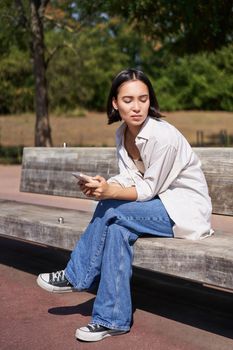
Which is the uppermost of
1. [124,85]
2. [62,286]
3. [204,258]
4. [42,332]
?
[124,85]

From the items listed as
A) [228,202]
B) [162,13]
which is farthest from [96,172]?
[162,13]

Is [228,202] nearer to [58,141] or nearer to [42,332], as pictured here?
[42,332]

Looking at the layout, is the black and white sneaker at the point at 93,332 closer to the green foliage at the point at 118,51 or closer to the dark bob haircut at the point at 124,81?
the dark bob haircut at the point at 124,81

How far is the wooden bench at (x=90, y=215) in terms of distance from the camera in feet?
10.1

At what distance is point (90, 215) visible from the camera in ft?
14.9

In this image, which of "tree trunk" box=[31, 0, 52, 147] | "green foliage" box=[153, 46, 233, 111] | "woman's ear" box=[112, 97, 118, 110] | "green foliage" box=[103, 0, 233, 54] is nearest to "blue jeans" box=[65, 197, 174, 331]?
"woman's ear" box=[112, 97, 118, 110]

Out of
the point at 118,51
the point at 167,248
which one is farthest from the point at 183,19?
the point at 118,51

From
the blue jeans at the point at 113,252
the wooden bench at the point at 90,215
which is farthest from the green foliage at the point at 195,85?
the blue jeans at the point at 113,252

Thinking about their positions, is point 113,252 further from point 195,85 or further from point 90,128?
point 195,85

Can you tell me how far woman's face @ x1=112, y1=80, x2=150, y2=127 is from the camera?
3.57 meters

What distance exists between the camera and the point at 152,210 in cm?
343

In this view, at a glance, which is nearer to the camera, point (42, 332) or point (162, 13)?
point (42, 332)

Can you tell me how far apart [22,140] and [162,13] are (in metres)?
11.2

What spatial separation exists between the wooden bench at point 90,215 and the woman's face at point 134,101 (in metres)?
0.70
